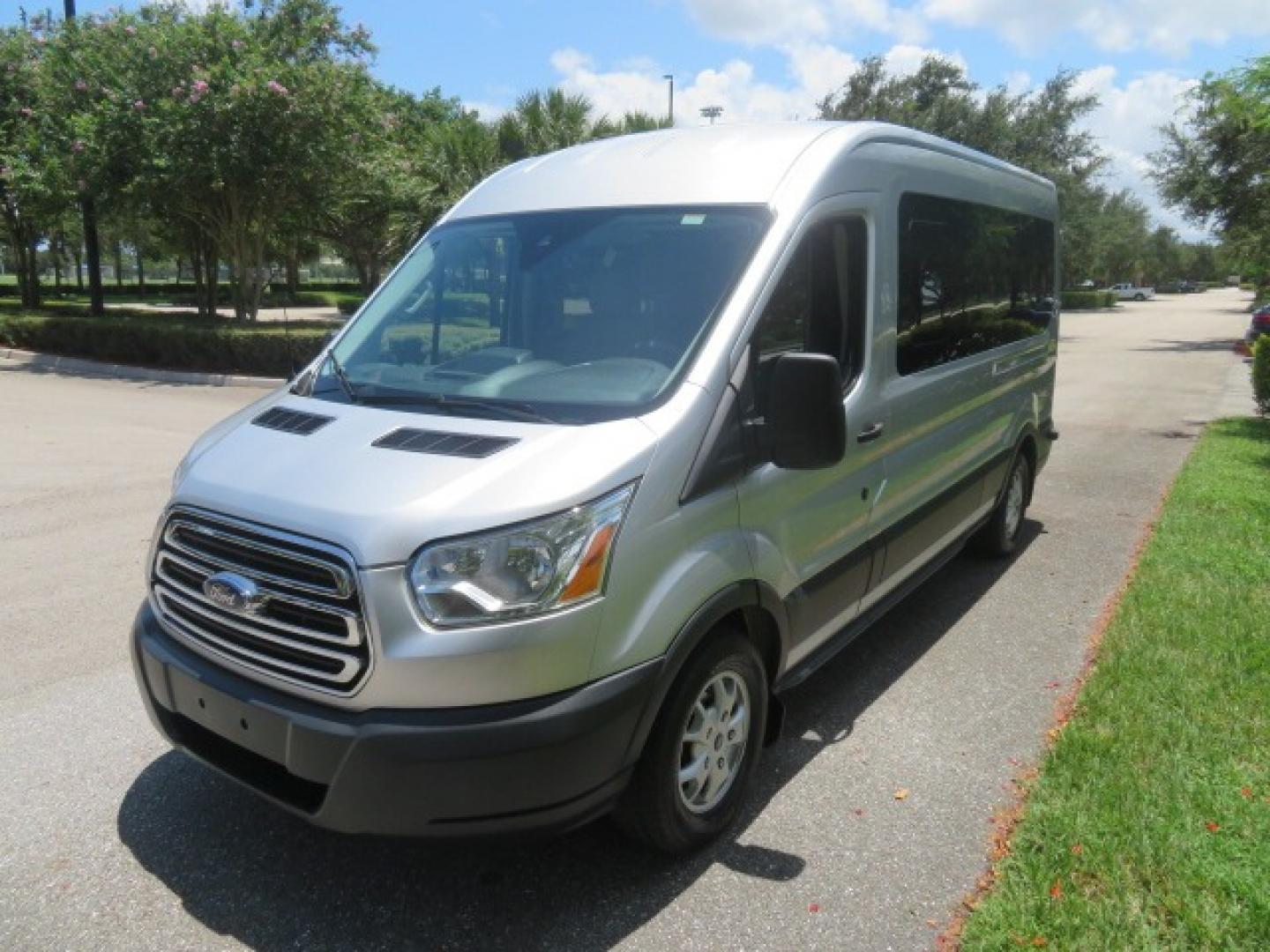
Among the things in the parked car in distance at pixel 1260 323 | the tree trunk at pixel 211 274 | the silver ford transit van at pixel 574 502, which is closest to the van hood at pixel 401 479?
the silver ford transit van at pixel 574 502

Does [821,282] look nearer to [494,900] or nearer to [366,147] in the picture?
[494,900]

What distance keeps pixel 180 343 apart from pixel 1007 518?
1515 centimetres

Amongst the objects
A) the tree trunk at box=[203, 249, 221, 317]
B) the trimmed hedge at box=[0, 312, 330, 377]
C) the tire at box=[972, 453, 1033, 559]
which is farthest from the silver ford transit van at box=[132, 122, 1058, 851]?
the tree trunk at box=[203, 249, 221, 317]

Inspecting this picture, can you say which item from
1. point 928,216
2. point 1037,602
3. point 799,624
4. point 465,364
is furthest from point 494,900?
point 1037,602

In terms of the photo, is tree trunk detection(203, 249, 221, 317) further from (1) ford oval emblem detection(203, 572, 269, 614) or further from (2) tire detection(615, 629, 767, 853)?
(2) tire detection(615, 629, 767, 853)

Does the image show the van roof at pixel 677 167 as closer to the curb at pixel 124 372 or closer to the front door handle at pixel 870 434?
the front door handle at pixel 870 434

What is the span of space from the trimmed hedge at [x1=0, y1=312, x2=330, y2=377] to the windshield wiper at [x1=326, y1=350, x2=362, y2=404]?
1247 cm

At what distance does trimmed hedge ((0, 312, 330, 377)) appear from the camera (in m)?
16.4

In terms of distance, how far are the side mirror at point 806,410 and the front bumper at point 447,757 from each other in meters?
0.82

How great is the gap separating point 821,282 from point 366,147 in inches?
663

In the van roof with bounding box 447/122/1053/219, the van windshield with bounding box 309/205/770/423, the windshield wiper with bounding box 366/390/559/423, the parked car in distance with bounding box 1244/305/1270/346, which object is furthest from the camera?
the parked car in distance with bounding box 1244/305/1270/346

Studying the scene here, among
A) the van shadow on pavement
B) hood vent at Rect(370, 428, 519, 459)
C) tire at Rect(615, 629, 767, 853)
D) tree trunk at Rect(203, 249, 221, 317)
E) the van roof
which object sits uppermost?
tree trunk at Rect(203, 249, 221, 317)

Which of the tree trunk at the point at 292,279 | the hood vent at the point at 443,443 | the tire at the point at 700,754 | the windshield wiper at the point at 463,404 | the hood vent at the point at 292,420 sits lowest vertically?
the tire at the point at 700,754

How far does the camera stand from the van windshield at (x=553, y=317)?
305 cm
